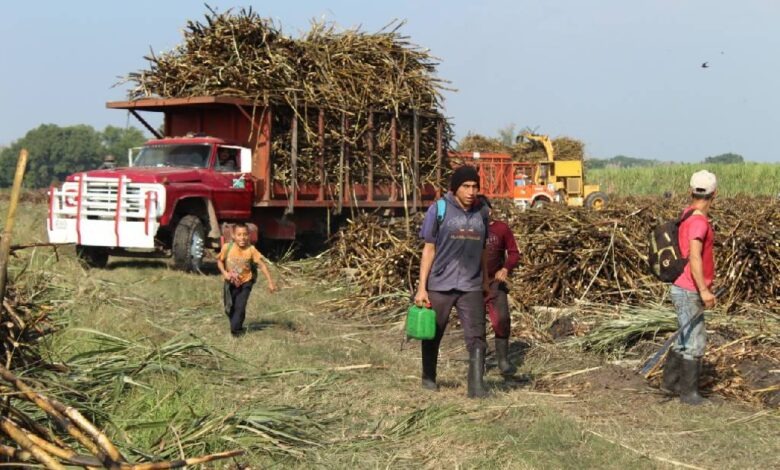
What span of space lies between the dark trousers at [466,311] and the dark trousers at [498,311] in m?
1.06


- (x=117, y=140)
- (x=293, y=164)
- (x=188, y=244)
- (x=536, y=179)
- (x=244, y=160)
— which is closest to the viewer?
(x=188, y=244)

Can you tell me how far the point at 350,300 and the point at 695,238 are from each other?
6222 mm

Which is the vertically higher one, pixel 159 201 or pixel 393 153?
pixel 393 153

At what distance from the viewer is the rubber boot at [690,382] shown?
6.98 metres

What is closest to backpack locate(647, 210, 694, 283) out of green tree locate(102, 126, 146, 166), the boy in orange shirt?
the boy in orange shirt

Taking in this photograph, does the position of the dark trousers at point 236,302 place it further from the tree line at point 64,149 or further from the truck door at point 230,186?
the tree line at point 64,149

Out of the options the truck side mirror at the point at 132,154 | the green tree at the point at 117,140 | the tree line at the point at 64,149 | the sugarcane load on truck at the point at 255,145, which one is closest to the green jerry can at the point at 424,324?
the sugarcane load on truck at the point at 255,145

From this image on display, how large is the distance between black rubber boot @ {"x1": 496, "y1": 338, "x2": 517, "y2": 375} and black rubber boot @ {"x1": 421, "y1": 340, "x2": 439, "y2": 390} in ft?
3.06

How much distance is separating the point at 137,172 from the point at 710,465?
36.3 ft

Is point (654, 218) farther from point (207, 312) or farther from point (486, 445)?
point (486, 445)

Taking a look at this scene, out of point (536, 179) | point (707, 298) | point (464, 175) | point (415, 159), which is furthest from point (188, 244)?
point (536, 179)

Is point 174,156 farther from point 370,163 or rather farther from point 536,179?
point 536,179

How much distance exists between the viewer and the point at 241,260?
379 inches

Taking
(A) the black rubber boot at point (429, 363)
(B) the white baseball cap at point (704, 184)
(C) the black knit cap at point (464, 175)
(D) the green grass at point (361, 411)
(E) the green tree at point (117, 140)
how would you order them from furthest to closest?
(E) the green tree at point (117, 140) → (A) the black rubber boot at point (429, 363) → (C) the black knit cap at point (464, 175) → (B) the white baseball cap at point (704, 184) → (D) the green grass at point (361, 411)
